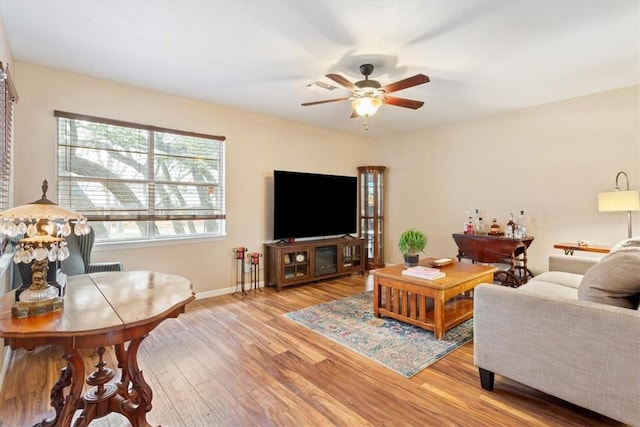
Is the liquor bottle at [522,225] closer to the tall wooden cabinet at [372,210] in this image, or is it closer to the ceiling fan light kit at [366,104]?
the tall wooden cabinet at [372,210]

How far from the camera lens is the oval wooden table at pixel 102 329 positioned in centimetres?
118

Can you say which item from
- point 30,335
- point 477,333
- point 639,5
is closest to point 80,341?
point 30,335

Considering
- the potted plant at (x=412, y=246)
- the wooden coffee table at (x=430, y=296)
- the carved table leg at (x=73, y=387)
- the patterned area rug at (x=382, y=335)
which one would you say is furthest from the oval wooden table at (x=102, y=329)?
the potted plant at (x=412, y=246)

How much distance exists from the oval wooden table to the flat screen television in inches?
108

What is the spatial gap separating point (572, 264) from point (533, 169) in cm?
163

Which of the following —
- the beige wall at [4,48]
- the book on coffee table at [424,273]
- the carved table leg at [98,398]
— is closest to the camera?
the carved table leg at [98,398]

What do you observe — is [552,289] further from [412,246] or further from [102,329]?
[102,329]

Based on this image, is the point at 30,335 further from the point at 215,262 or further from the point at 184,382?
the point at 215,262

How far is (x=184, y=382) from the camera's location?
82.6 inches

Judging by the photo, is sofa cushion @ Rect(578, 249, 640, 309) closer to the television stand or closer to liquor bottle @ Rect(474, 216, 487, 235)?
liquor bottle @ Rect(474, 216, 487, 235)

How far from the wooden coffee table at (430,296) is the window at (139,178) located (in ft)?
7.61

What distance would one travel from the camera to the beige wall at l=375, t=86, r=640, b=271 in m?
3.64

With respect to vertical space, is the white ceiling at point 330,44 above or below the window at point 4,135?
above

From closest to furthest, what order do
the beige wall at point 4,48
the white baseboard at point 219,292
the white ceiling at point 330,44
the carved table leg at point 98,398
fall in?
the carved table leg at point 98,398, the white ceiling at point 330,44, the beige wall at point 4,48, the white baseboard at point 219,292
